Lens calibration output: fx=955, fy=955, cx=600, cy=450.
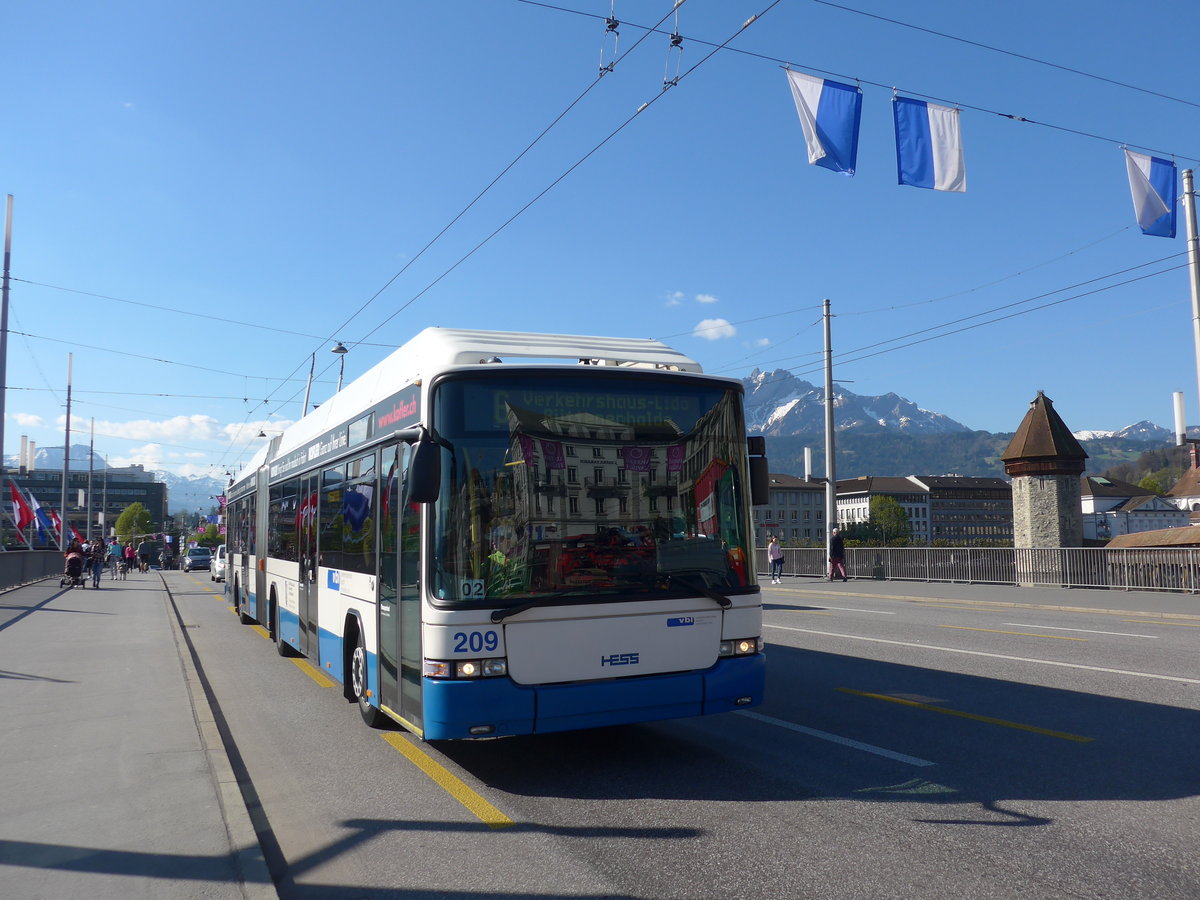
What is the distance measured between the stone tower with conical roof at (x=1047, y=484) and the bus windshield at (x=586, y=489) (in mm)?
26114

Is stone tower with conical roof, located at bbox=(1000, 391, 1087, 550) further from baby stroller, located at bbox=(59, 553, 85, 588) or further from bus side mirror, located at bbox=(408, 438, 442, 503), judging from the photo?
baby stroller, located at bbox=(59, 553, 85, 588)

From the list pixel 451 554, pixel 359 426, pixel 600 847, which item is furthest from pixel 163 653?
pixel 600 847

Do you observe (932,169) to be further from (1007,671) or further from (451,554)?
(451,554)

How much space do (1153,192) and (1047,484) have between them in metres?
13.8

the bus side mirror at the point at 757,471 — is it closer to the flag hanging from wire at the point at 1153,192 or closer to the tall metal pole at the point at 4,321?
the flag hanging from wire at the point at 1153,192

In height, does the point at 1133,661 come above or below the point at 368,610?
below

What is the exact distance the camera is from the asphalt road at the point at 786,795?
4527 mm

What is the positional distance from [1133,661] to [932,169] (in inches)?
300

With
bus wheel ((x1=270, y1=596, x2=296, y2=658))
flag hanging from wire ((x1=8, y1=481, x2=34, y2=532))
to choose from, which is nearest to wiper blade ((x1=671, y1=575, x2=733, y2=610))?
bus wheel ((x1=270, y1=596, x2=296, y2=658))

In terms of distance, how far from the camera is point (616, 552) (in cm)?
648

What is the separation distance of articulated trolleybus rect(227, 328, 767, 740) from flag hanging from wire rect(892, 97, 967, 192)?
863cm

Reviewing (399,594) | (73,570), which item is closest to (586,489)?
(399,594)

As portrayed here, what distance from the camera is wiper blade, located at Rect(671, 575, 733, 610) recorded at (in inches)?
261

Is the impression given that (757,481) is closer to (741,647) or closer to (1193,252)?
(741,647)
